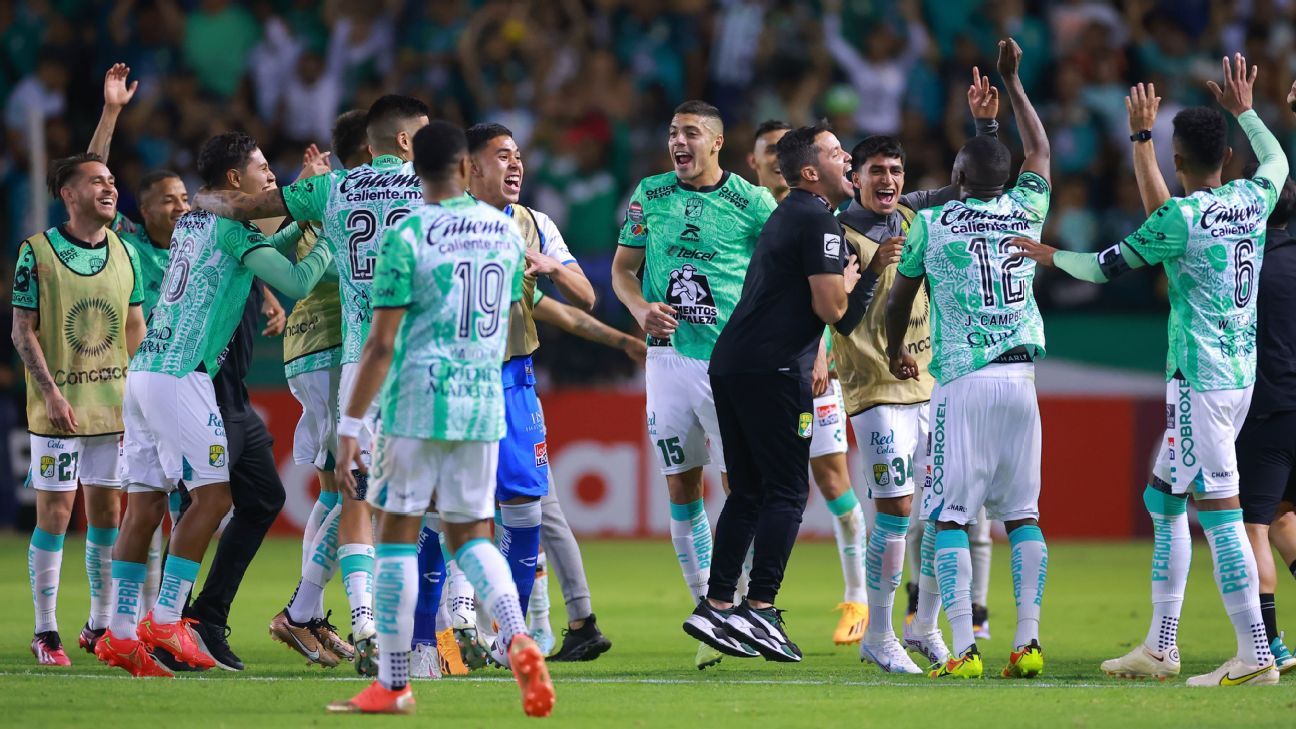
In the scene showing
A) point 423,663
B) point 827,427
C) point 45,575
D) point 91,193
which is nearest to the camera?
point 423,663

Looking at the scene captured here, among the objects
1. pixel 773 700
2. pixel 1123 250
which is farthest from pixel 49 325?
pixel 1123 250

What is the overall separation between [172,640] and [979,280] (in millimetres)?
4498

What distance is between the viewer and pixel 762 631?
8945mm

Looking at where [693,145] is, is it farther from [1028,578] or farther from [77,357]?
[77,357]

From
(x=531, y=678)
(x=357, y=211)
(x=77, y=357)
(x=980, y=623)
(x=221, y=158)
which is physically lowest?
(x=980, y=623)

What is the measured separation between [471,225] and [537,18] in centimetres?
1388

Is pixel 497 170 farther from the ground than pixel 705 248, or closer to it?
farther from the ground

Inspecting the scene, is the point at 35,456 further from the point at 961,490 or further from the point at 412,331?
the point at 961,490

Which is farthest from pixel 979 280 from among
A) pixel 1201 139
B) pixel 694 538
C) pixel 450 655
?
pixel 450 655

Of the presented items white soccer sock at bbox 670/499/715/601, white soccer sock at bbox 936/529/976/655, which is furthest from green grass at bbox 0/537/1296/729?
white soccer sock at bbox 670/499/715/601

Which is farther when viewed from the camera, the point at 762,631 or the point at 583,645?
the point at 583,645

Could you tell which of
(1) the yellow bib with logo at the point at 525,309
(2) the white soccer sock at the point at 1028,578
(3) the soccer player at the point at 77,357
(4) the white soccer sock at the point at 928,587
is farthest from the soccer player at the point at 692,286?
(3) the soccer player at the point at 77,357

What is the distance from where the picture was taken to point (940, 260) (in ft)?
28.4

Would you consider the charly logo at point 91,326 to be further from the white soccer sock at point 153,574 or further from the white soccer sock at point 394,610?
the white soccer sock at point 394,610
